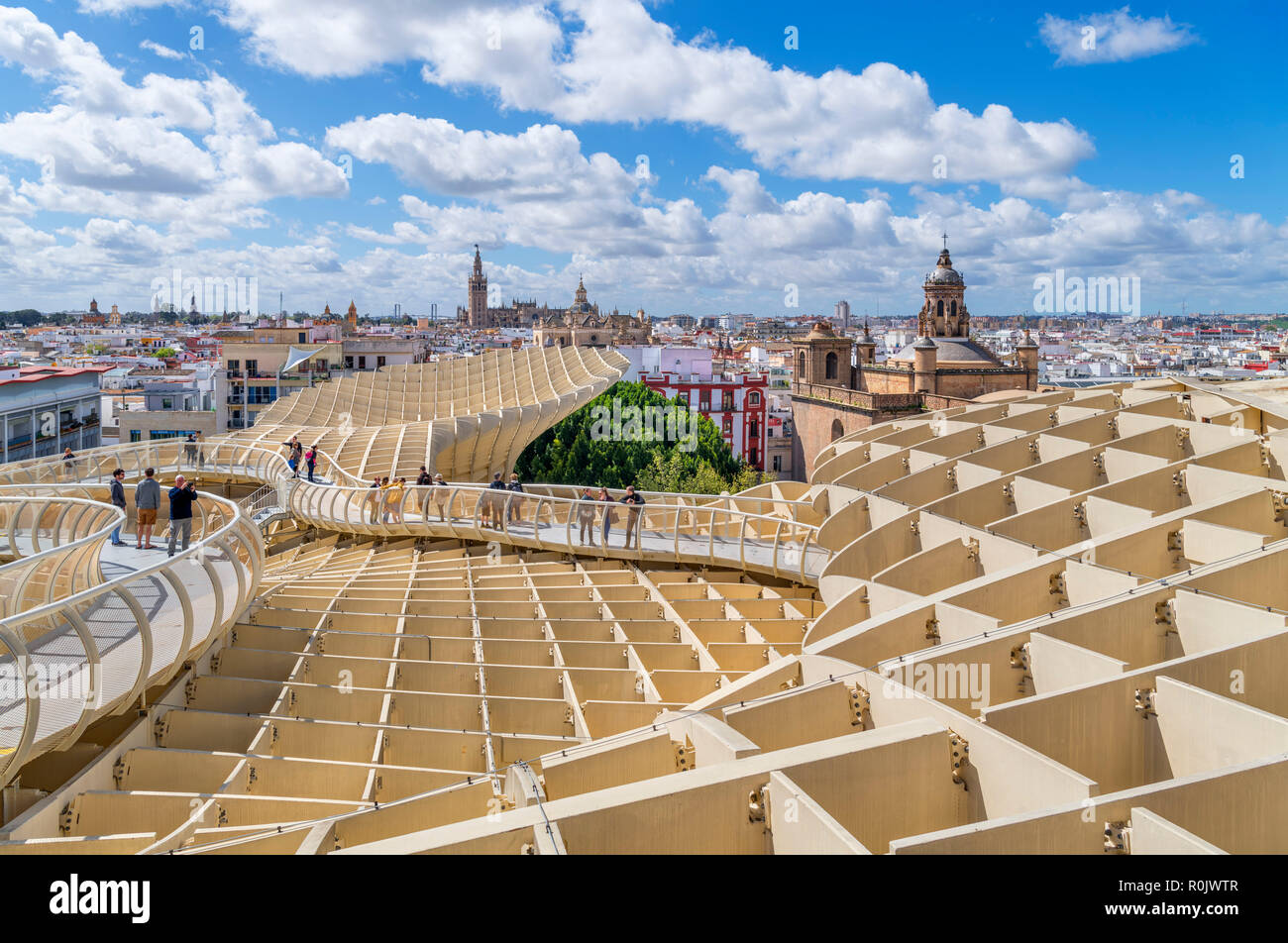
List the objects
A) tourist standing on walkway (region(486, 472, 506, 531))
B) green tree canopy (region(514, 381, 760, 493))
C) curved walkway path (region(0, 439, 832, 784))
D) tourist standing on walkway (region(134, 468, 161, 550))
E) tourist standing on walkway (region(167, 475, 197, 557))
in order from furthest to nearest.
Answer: green tree canopy (region(514, 381, 760, 493)) < tourist standing on walkway (region(486, 472, 506, 531)) < tourist standing on walkway (region(134, 468, 161, 550)) < tourist standing on walkway (region(167, 475, 197, 557)) < curved walkway path (region(0, 439, 832, 784))

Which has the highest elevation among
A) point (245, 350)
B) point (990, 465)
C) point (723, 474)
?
point (245, 350)

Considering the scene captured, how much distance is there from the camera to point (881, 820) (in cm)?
608


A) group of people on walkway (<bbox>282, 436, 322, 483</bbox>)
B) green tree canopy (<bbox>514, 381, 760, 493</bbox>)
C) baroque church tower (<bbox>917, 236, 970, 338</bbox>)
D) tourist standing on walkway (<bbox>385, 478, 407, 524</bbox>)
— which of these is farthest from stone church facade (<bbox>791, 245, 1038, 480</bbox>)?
tourist standing on walkway (<bbox>385, 478, 407, 524</bbox>)

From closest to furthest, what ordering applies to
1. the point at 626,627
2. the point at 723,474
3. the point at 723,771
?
the point at 723,771 < the point at 626,627 < the point at 723,474

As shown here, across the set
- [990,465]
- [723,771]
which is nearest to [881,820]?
[723,771]

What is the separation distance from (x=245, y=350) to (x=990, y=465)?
68.6m

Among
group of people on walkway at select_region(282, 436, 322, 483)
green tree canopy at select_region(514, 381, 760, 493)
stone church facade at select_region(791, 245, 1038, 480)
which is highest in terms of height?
stone church facade at select_region(791, 245, 1038, 480)

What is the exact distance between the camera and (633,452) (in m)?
51.0

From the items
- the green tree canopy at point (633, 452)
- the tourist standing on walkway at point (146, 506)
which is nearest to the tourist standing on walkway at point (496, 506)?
the tourist standing on walkway at point (146, 506)

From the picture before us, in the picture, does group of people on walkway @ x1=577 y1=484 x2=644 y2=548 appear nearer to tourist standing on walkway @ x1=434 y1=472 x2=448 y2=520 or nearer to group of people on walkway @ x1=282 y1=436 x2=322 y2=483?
tourist standing on walkway @ x1=434 y1=472 x2=448 y2=520

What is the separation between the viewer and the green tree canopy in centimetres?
4875

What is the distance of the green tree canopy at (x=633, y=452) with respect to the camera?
48750 mm
